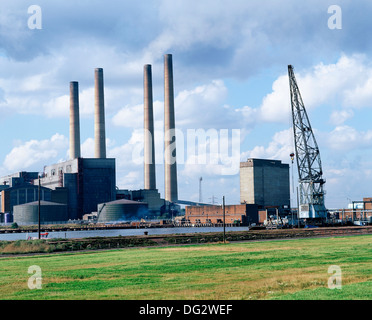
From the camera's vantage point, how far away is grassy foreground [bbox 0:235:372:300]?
73.7 feet

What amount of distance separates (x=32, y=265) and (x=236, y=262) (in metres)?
14.6

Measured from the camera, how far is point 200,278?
2803 cm

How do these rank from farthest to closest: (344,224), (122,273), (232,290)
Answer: (344,224)
(122,273)
(232,290)

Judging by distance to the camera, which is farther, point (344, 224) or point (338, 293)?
point (344, 224)

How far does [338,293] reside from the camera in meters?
21.0

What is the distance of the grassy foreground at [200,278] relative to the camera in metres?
22.5
